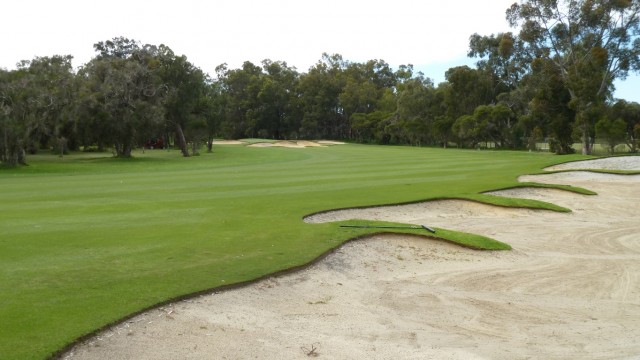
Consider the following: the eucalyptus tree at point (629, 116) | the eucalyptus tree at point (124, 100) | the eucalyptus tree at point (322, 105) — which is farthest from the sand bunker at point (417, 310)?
the eucalyptus tree at point (322, 105)

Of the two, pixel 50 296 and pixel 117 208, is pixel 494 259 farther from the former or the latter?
pixel 117 208

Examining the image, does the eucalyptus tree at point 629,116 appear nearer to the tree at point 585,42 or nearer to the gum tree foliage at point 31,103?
the tree at point 585,42

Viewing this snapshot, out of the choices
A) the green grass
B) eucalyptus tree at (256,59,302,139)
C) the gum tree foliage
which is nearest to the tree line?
the gum tree foliage

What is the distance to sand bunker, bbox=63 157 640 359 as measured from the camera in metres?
7.68

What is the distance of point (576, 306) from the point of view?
415 inches

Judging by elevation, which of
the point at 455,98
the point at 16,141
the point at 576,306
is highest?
the point at 455,98

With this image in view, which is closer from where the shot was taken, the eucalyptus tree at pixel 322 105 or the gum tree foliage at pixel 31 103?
the gum tree foliage at pixel 31 103

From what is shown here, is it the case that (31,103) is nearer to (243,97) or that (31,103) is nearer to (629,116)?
(629,116)

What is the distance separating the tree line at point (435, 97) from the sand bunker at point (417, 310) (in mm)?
36832

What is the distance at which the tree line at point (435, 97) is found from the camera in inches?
1836

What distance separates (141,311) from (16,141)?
39274mm

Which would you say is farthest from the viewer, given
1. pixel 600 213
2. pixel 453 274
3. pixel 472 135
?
pixel 472 135

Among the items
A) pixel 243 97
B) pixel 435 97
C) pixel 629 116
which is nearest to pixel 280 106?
pixel 243 97

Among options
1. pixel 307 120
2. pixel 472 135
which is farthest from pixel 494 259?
pixel 307 120
